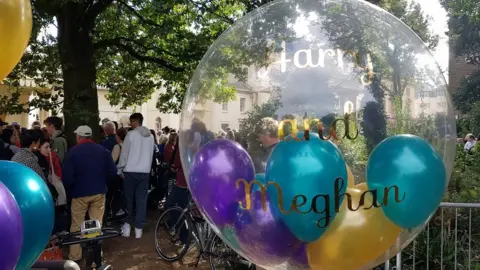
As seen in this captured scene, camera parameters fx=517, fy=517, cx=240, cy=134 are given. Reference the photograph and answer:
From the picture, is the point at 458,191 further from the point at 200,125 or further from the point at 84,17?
the point at 84,17

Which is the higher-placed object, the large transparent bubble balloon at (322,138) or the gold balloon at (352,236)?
the large transparent bubble balloon at (322,138)

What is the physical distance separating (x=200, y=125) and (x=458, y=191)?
5.92 m

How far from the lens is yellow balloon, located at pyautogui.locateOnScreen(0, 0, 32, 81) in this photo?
7.73 ft

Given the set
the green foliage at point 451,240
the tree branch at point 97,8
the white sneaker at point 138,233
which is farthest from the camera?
the tree branch at point 97,8

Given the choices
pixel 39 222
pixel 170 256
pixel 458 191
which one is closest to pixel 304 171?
pixel 39 222

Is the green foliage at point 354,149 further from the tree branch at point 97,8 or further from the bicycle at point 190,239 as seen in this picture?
the tree branch at point 97,8

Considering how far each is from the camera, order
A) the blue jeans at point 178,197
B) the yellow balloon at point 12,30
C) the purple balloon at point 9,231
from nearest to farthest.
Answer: the purple balloon at point 9,231 → the yellow balloon at point 12,30 → the blue jeans at point 178,197

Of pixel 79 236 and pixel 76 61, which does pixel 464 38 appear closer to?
pixel 76 61

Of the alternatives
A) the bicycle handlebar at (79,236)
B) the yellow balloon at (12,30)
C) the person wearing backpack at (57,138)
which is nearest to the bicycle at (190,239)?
the bicycle handlebar at (79,236)

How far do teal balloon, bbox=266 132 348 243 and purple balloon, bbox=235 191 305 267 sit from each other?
6cm

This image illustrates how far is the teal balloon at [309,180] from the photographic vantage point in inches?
93.2

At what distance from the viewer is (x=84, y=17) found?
912 cm

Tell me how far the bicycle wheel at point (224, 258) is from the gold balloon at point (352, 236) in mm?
3162

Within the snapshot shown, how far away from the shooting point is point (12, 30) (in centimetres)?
241
